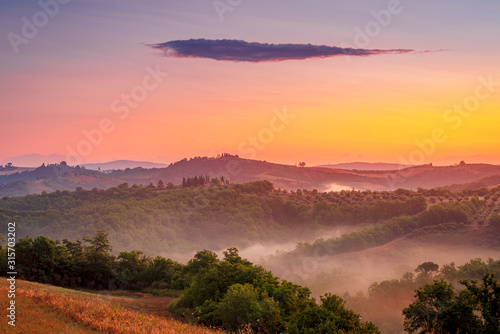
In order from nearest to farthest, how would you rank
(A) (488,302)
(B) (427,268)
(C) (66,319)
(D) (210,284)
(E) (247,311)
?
(C) (66,319) < (E) (247,311) < (A) (488,302) < (D) (210,284) < (B) (427,268)

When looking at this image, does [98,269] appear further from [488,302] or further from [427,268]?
[427,268]

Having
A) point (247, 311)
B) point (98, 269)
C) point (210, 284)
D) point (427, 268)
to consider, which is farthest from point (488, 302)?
point (427, 268)

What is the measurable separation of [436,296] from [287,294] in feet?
33.9

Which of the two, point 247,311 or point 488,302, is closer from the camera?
point 247,311

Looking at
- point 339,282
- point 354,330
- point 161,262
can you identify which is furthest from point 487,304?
point 339,282

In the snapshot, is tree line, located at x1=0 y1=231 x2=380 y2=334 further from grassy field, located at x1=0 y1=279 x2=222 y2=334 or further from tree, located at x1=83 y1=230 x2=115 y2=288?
grassy field, located at x1=0 y1=279 x2=222 y2=334

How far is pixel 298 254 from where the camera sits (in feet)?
598

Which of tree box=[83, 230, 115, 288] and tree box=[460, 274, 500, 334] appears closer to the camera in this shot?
tree box=[460, 274, 500, 334]

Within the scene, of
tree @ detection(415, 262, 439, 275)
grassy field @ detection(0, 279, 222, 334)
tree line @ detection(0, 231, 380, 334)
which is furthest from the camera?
tree @ detection(415, 262, 439, 275)

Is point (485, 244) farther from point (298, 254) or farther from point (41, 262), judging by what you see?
point (41, 262)

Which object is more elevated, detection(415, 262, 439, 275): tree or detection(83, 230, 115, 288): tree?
detection(83, 230, 115, 288): tree

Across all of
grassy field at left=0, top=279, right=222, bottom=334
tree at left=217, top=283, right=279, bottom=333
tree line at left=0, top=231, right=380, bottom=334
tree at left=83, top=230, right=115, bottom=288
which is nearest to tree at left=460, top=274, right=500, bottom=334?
tree line at left=0, top=231, right=380, bottom=334

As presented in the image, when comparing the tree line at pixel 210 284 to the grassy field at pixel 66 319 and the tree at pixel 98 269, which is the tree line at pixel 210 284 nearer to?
the tree at pixel 98 269

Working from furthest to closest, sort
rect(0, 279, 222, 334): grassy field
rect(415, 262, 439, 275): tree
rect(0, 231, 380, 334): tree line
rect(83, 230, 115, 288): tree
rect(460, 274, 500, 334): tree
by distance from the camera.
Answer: rect(415, 262, 439, 275): tree < rect(83, 230, 115, 288): tree < rect(460, 274, 500, 334): tree < rect(0, 231, 380, 334): tree line < rect(0, 279, 222, 334): grassy field
